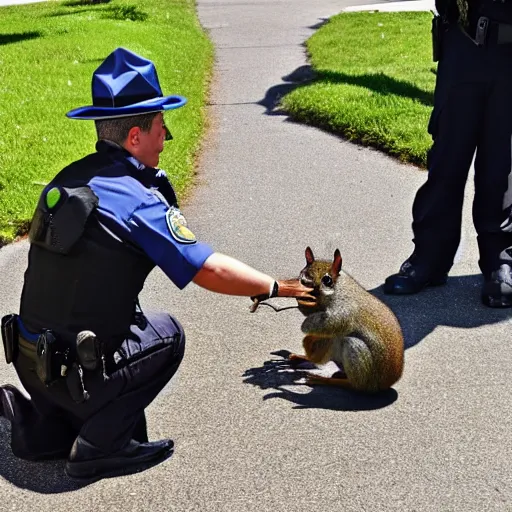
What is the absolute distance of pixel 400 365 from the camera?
393cm

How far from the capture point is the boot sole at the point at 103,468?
340cm

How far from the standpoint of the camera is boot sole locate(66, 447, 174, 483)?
340 cm

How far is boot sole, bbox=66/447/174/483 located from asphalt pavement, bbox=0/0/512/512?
0.14 feet

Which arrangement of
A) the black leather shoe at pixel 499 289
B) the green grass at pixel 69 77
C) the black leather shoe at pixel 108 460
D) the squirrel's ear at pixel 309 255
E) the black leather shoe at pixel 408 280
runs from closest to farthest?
the black leather shoe at pixel 108 460, the squirrel's ear at pixel 309 255, the black leather shoe at pixel 499 289, the black leather shoe at pixel 408 280, the green grass at pixel 69 77

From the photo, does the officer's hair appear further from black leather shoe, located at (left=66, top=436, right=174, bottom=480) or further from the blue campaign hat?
black leather shoe, located at (left=66, top=436, right=174, bottom=480)

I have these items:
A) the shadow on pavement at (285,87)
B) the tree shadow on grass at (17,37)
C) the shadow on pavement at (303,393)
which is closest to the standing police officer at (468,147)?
the shadow on pavement at (303,393)

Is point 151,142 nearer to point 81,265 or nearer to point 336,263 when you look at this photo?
point 81,265

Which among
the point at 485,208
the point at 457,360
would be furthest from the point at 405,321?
the point at 485,208

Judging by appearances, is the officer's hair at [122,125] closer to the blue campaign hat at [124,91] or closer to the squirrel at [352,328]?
the blue campaign hat at [124,91]

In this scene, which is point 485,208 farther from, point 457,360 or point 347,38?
point 347,38

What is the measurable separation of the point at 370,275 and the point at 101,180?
2652mm

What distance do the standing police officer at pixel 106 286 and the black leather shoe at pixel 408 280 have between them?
69.9 inches

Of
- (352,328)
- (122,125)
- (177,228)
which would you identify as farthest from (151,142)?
(352,328)

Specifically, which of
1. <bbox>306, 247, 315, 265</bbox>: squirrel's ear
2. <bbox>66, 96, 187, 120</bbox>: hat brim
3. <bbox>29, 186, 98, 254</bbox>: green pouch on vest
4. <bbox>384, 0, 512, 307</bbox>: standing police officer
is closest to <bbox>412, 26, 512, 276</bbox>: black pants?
<bbox>384, 0, 512, 307</bbox>: standing police officer
